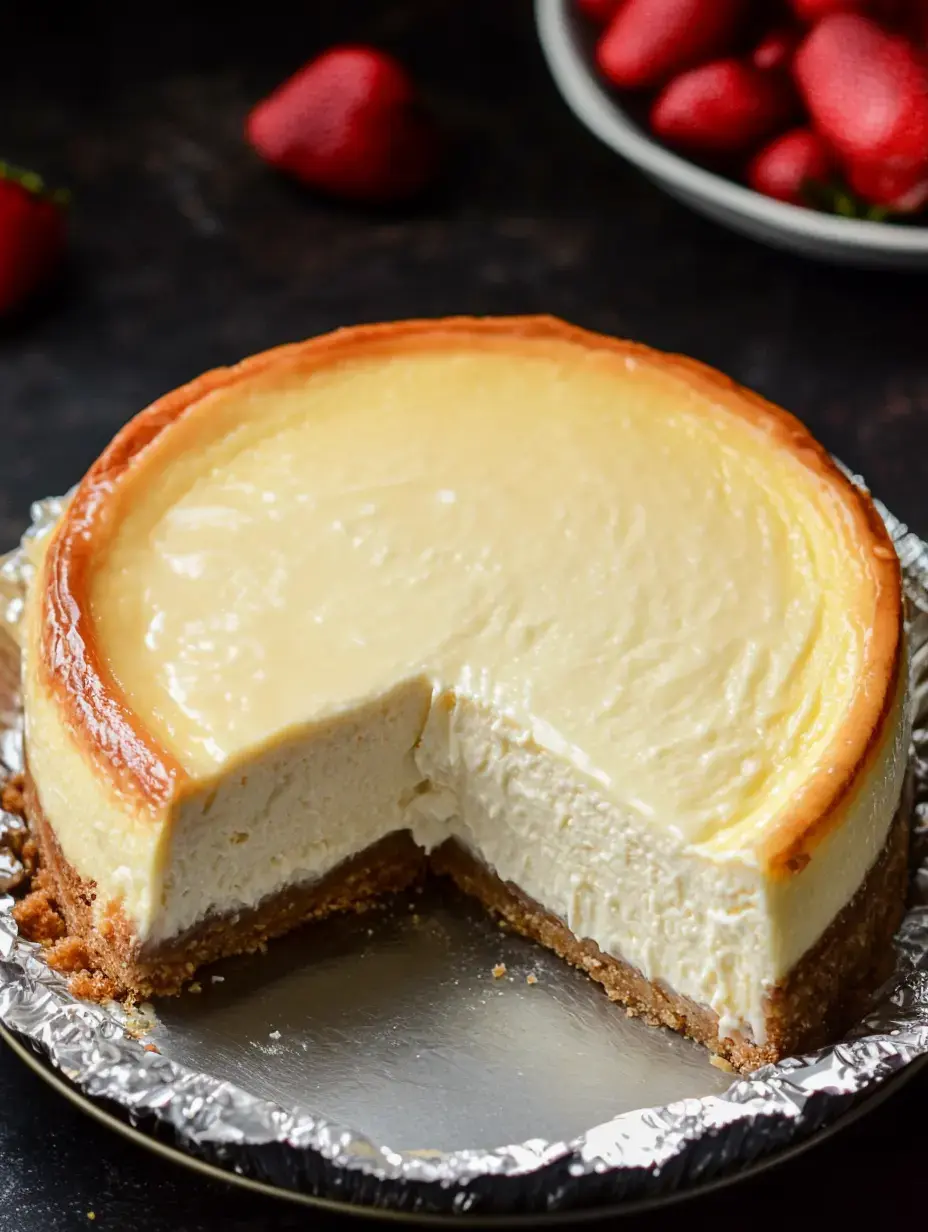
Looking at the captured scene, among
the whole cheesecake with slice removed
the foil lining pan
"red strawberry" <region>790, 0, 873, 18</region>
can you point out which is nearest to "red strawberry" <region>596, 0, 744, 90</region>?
"red strawberry" <region>790, 0, 873, 18</region>

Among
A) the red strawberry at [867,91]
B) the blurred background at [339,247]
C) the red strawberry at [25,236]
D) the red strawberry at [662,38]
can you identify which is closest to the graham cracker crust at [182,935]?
the blurred background at [339,247]

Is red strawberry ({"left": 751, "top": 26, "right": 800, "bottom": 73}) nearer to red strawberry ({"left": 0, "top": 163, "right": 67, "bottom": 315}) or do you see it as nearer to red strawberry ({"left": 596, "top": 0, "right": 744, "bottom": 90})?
red strawberry ({"left": 596, "top": 0, "right": 744, "bottom": 90})

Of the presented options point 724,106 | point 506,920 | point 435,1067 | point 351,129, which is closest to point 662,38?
point 724,106

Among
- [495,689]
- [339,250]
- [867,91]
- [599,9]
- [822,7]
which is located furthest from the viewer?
[339,250]

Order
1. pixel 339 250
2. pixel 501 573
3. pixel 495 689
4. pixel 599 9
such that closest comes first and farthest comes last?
pixel 495 689 < pixel 501 573 < pixel 599 9 < pixel 339 250

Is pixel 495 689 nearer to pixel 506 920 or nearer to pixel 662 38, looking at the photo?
pixel 506 920

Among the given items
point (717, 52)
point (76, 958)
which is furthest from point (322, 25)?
point (76, 958)

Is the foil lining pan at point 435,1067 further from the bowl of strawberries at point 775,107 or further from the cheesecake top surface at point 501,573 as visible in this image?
the bowl of strawberries at point 775,107
